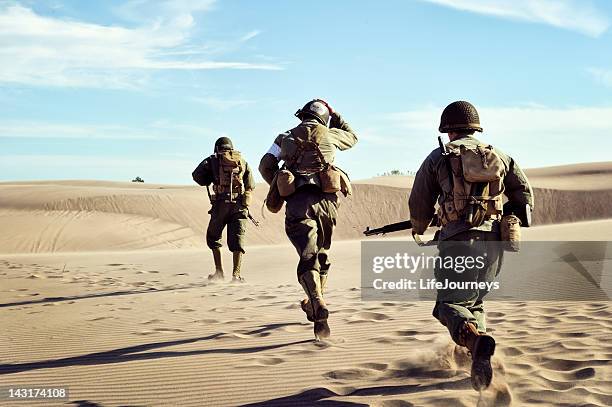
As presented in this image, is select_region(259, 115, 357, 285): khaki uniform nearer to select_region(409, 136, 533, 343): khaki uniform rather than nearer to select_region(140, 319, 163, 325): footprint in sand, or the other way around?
select_region(409, 136, 533, 343): khaki uniform

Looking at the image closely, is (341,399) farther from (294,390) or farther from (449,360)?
(449,360)

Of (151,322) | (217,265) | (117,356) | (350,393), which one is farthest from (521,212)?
(217,265)

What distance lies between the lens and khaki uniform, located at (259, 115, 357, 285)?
6277mm

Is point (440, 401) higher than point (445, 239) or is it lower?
lower

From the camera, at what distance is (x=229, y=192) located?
1076cm

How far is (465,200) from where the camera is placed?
15.6 ft

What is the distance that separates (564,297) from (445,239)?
4.04m

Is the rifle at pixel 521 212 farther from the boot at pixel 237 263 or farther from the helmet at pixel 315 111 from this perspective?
the boot at pixel 237 263

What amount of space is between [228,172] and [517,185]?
6297mm

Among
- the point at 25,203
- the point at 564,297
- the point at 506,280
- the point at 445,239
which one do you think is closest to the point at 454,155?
the point at 445,239

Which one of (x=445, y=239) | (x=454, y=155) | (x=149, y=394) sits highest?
(x=454, y=155)

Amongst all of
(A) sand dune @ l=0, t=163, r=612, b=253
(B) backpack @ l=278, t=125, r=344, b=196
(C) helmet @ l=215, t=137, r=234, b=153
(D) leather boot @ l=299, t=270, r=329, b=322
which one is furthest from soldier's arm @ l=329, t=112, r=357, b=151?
(A) sand dune @ l=0, t=163, r=612, b=253

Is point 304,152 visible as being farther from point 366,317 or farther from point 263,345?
point 366,317

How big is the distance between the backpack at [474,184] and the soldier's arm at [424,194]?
0.13m
